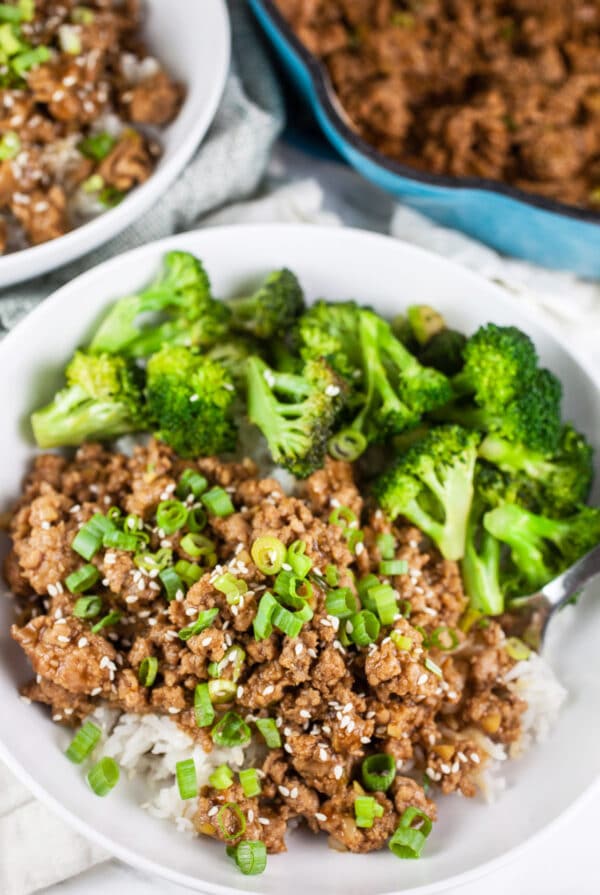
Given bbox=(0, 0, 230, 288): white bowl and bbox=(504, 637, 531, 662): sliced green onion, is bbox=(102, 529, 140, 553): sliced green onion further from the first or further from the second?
bbox=(504, 637, 531, 662): sliced green onion

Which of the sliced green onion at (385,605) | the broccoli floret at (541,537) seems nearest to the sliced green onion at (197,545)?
the sliced green onion at (385,605)

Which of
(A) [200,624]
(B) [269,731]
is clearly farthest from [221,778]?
(A) [200,624]

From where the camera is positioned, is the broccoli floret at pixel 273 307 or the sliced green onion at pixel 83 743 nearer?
the sliced green onion at pixel 83 743

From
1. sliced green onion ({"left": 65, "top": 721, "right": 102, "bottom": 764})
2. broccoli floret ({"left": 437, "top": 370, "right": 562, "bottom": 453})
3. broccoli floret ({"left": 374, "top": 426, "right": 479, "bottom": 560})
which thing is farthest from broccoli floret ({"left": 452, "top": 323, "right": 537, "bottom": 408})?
sliced green onion ({"left": 65, "top": 721, "right": 102, "bottom": 764})

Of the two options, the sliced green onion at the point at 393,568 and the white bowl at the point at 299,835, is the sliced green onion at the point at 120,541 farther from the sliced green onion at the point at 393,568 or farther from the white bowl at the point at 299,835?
the sliced green onion at the point at 393,568

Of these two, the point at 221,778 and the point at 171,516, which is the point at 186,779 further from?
the point at 171,516

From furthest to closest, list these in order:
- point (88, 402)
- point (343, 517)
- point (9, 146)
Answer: point (9, 146)
point (88, 402)
point (343, 517)

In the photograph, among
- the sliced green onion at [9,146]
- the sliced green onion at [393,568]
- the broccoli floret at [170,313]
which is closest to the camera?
the sliced green onion at [393,568]
